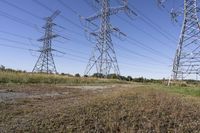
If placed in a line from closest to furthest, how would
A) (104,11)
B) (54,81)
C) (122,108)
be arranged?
1. (122,108)
2. (54,81)
3. (104,11)

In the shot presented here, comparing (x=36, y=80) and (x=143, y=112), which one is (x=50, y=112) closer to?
(x=143, y=112)

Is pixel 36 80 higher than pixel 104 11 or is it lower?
lower

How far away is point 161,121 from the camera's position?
5996 millimetres

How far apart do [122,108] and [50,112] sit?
1.93m

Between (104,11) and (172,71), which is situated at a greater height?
(104,11)

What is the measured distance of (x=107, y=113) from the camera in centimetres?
624

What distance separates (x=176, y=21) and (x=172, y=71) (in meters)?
6.77

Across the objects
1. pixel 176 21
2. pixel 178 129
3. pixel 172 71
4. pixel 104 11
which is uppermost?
pixel 104 11

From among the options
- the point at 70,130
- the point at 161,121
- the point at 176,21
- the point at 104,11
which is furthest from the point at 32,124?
the point at 104,11

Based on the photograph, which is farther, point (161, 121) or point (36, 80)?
point (36, 80)

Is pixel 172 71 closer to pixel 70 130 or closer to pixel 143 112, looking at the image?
pixel 143 112

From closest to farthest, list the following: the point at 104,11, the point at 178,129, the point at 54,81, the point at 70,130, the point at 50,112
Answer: the point at 70,130
the point at 178,129
the point at 50,112
the point at 54,81
the point at 104,11

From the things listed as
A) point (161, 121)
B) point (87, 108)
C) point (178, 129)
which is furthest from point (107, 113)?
point (178, 129)

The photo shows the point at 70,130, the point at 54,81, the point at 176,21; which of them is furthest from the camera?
the point at 176,21
